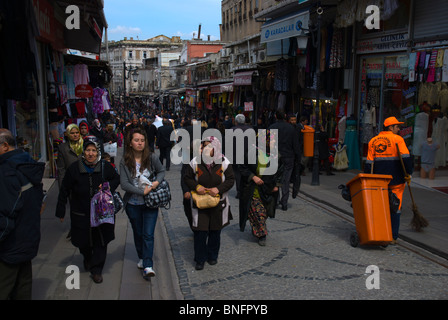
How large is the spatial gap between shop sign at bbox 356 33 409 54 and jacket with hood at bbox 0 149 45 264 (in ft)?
35.6

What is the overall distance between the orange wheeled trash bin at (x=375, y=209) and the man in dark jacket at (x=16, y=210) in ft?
14.5

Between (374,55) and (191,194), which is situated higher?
(374,55)

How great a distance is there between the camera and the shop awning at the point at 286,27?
1488 centimetres

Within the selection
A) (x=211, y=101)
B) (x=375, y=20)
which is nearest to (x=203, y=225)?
(x=375, y=20)

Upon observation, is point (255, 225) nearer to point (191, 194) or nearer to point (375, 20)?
point (191, 194)

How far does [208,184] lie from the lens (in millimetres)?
5910

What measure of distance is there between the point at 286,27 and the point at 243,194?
10725 millimetres

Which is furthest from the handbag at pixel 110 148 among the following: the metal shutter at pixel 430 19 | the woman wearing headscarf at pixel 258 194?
the metal shutter at pixel 430 19

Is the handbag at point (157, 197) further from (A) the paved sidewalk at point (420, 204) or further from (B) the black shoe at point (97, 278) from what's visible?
(A) the paved sidewalk at point (420, 204)

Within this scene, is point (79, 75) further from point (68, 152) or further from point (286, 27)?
point (68, 152)

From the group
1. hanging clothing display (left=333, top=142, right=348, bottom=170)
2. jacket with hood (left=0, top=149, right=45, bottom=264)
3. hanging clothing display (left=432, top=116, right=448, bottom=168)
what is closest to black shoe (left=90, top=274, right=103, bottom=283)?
jacket with hood (left=0, top=149, right=45, bottom=264)

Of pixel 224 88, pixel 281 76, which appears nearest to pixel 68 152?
pixel 281 76
